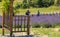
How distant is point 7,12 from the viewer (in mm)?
6980

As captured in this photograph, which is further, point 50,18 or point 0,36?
point 50,18

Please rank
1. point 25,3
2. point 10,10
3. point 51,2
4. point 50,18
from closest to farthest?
point 10,10
point 50,18
point 25,3
point 51,2

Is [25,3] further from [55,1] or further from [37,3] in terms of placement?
[55,1]

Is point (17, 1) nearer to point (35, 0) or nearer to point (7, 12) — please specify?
point (35, 0)

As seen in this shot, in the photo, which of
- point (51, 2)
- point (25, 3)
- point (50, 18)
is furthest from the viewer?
point (51, 2)

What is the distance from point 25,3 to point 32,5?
111cm

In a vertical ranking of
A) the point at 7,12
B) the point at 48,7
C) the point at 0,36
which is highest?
the point at 7,12

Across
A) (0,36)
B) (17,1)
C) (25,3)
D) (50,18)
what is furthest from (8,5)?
(17,1)

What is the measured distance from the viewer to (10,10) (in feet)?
22.3

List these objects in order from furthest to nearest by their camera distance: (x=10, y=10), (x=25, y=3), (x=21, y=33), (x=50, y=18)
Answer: (x=25, y=3) → (x=50, y=18) → (x=21, y=33) → (x=10, y=10)

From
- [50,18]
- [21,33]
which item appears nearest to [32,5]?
[50,18]

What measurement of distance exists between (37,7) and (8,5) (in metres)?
14.4

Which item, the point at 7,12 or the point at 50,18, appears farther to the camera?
the point at 50,18

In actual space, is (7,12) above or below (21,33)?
above
